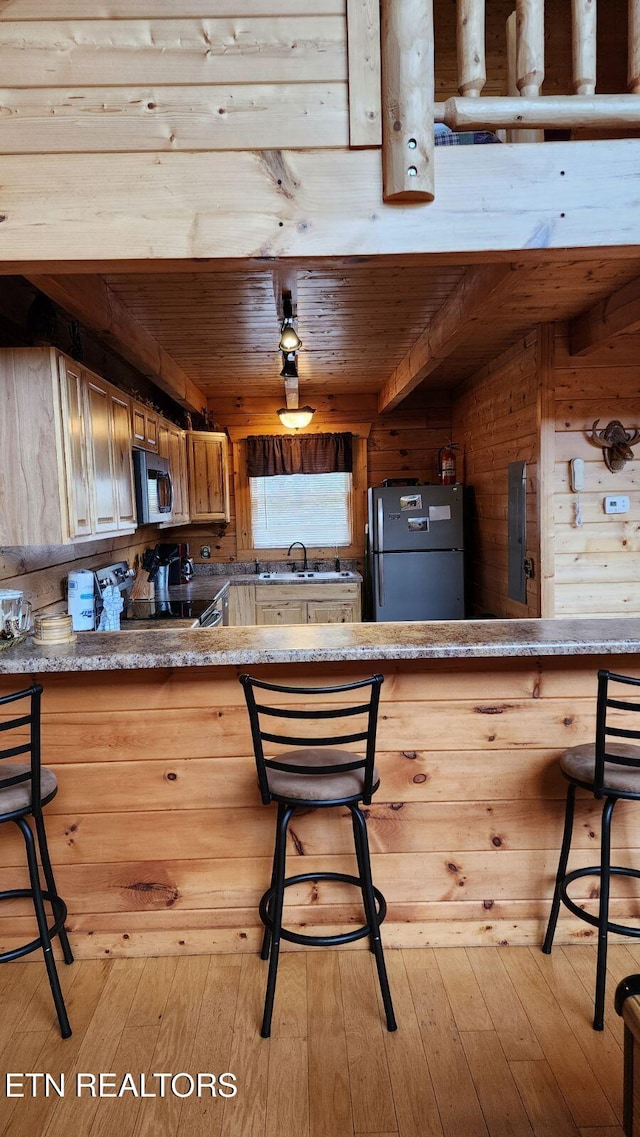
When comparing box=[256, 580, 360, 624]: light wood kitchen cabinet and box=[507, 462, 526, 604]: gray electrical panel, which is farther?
box=[256, 580, 360, 624]: light wood kitchen cabinet

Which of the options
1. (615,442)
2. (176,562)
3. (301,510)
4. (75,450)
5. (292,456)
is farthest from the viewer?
(301,510)

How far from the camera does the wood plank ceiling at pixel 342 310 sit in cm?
261

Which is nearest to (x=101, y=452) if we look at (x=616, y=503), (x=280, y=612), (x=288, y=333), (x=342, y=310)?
(x=288, y=333)

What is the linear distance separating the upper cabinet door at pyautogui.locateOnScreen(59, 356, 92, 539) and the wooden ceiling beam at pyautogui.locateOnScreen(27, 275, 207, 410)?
8.8 inches

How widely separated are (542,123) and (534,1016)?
2.48 metres

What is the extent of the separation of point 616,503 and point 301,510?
2.93m

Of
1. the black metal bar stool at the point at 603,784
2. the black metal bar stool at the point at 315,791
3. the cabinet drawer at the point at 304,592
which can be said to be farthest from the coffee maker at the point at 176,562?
the black metal bar stool at the point at 603,784

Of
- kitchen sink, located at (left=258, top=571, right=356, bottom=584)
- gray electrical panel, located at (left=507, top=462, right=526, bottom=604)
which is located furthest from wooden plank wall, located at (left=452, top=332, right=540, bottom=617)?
kitchen sink, located at (left=258, top=571, right=356, bottom=584)

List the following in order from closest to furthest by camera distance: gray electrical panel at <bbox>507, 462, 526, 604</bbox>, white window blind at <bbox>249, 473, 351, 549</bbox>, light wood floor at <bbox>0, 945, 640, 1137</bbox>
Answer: light wood floor at <bbox>0, 945, 640, 1137</bbox>, gray electrical panel at <bbox>507, 462, 526, 604</bbox>, white window blind at <bbox>249, 473, 351, 549</bbox>

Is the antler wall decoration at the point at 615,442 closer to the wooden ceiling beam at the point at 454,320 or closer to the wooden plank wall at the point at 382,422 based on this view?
the wooden ceiling beam at the point at 454,320

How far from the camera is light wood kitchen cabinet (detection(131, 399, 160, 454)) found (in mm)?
3414

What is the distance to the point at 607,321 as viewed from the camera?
2848 mm

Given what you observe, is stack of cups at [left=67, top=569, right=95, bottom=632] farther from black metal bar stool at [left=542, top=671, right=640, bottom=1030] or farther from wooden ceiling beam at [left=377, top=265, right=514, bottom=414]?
black metal bar stool at [left=542, top=671, right=640, bottom=1030]

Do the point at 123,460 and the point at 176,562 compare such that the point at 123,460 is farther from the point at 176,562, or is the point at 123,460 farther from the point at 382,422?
the point at 382,422
